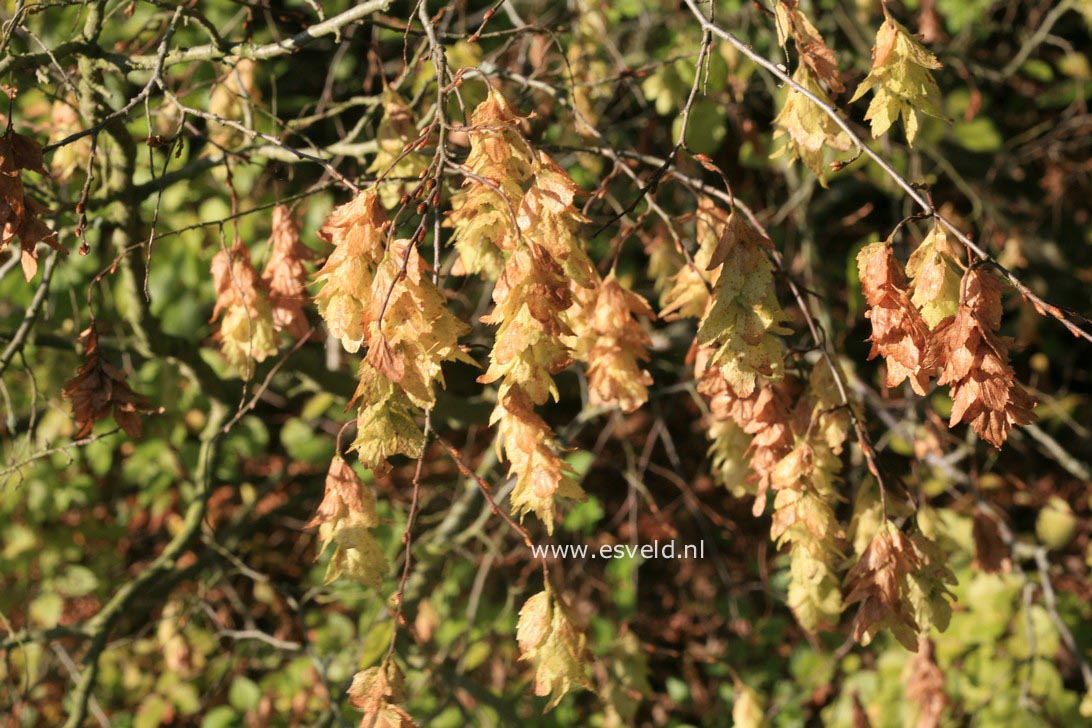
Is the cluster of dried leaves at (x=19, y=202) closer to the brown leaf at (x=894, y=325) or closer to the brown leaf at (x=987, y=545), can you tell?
the brown leaf at (x=894, y=325)

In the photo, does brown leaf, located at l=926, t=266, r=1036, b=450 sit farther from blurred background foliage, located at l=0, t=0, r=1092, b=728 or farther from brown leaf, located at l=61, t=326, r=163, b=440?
brown leaf, located at l=61, t=326, r=163, b=440

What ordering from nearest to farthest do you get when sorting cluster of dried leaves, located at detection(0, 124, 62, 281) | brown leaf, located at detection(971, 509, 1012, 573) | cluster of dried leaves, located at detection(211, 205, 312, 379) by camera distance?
cluster of dried leaves, located at detection(0, 124, 62, 281), cluster of dried leaves, located at detection(211, 205, 312, 379), brown leaf, located at detection(971, 509, 1012, 573)

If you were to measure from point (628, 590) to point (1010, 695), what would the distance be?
124 cm

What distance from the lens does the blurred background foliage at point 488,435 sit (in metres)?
2.63

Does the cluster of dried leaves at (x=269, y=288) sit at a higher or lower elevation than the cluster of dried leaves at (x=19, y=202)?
lower

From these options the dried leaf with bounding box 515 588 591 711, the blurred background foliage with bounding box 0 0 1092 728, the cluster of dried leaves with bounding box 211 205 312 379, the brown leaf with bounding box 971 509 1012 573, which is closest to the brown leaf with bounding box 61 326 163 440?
the cluster of dried leaves with bounding box 211 205 312 379

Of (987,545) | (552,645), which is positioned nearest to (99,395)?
(552,645)

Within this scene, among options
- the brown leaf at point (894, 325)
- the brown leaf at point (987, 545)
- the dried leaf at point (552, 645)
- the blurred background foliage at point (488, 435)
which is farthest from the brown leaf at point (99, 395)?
the brown leaf at point (987, 545)

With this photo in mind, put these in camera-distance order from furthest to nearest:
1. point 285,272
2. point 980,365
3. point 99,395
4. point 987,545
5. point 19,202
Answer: point 987,545 < point 285,272 < point 99,395 < point 19,202 < point 980,365

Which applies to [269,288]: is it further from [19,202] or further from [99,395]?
[19,202]

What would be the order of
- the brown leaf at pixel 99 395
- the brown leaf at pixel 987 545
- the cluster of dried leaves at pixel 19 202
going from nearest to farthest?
the cluster of dried leaves at pixel 19 202 → the brown leaf at pixel 99 395 → the brown leaf at pixel 987 545

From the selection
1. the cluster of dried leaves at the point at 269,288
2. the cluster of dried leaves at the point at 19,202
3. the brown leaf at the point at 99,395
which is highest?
the cluster of dried leaves at the point at 19,202

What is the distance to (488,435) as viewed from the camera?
392 centimetres

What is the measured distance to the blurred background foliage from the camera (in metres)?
2.63
